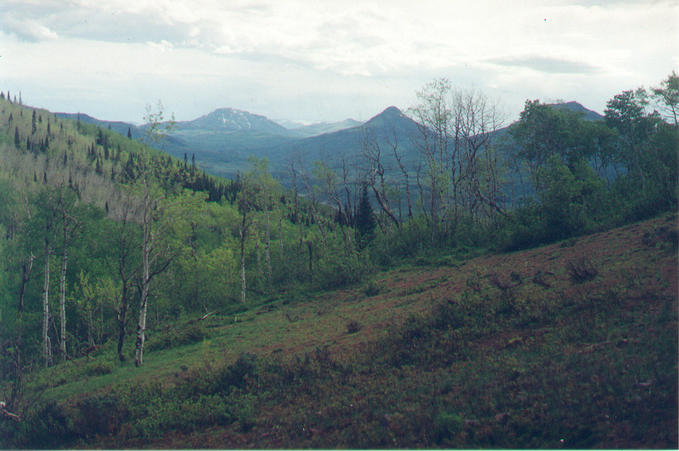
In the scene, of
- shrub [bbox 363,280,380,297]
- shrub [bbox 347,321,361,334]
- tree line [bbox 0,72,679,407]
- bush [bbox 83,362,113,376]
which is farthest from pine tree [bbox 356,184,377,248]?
bush [bbox 83,362,113,376]

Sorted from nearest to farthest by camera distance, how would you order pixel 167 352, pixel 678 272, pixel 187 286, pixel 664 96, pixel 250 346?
pixel 678 272
pixel 250 346
pixel 167 352
pixel 187 286
pixel 664 96

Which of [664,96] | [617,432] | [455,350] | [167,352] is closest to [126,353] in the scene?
[167,352]

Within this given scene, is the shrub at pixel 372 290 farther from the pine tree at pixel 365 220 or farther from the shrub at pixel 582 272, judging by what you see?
the pine tree at pixel 365 220

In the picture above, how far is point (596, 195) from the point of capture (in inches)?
1005

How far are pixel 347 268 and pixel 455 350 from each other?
58.1 ft

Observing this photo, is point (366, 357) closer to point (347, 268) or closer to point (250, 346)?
point (250, 346)

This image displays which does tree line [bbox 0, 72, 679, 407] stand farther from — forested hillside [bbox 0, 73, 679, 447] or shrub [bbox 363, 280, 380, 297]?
shrub [bbox 363, 280, 380, 297]

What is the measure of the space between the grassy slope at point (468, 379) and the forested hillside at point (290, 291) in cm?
6

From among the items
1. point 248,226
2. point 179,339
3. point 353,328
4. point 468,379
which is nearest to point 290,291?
point 248,226

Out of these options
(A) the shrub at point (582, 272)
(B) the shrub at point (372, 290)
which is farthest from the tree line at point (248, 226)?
(A) the shrub at point (582, 272)

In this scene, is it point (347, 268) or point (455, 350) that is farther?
point (347, 268)

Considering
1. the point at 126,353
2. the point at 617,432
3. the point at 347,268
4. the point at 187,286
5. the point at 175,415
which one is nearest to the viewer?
the point at 617,432

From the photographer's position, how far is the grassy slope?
598cm

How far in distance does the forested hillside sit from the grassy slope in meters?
0.06
